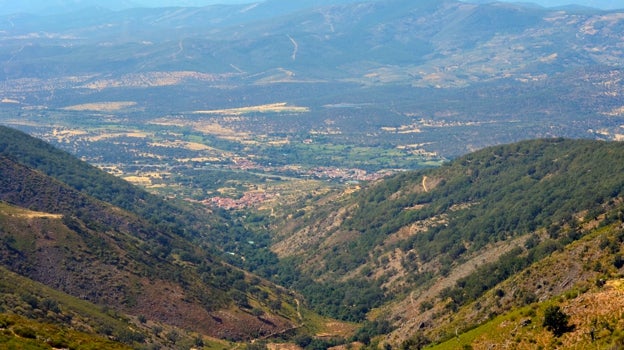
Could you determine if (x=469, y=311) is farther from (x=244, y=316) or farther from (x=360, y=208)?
(x=360, y=208)

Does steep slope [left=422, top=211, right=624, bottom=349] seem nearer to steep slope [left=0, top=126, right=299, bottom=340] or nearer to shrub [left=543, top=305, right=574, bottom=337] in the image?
shrub [left=543, top=305, right=574, bottom=337]

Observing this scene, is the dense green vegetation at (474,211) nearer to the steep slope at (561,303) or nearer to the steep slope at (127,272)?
the steep slope at (561,303)

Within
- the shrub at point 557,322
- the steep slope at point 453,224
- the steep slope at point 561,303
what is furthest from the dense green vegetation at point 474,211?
the shrub at point 557,322

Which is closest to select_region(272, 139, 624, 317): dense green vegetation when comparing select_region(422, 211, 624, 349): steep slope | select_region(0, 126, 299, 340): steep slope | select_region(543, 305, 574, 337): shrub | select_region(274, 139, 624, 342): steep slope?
select_region(274, 139, 624, 342): steep slope

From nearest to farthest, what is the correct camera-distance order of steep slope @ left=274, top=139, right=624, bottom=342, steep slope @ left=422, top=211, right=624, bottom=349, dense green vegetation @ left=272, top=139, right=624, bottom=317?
steep slope @ left=422, top=211, right=624, bottom=349
steep slope @ left=274, top=139, right=624, bottom=342
dense green vegetation @ left=272, top=139, right=624, bottom=317

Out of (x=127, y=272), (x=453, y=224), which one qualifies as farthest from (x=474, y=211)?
(x=127, y=272)

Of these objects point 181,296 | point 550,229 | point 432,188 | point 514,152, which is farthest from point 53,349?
point 514,152
